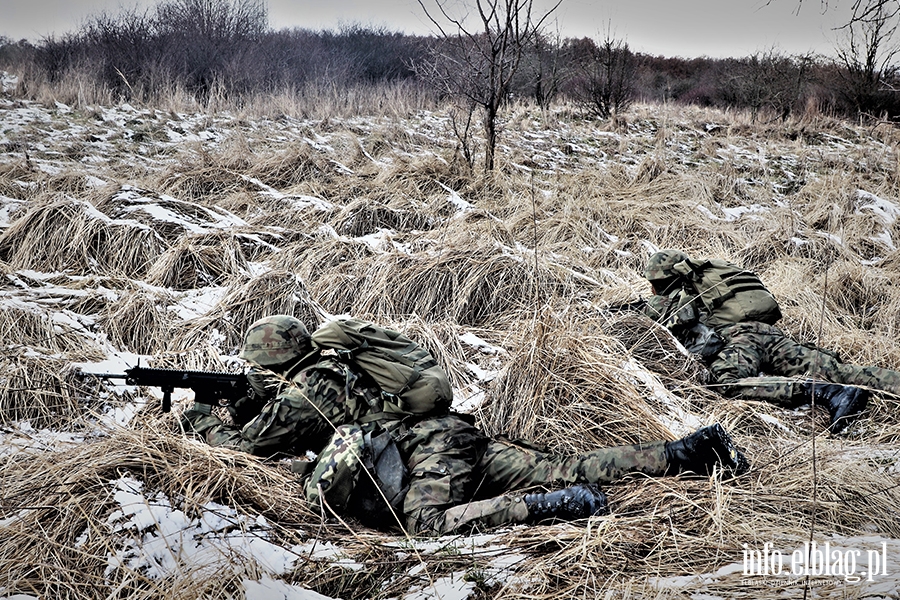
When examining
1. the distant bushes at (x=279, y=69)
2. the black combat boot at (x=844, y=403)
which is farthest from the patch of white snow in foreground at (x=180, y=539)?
the distant bushes at (x=279, y=69)

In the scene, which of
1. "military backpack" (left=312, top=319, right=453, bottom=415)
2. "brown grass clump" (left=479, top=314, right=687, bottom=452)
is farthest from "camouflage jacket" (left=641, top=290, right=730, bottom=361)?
"military backpack" (left=312, top=319, right=453, bottom=415)

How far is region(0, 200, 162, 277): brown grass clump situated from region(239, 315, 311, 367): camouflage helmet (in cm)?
226

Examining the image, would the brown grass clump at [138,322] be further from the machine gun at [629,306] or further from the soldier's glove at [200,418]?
the machine gun at [629,306]

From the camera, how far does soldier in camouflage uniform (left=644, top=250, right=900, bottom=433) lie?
3.23 m

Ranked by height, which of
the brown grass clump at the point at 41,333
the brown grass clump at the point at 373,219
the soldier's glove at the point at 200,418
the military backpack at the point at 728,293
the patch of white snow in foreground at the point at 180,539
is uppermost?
the brown grass clump at the point at 373,219

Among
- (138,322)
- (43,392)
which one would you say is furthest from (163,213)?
(43,392)

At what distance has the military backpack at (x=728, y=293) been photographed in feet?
12.8

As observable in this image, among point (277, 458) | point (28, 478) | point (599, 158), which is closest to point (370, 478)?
point (277, 458)

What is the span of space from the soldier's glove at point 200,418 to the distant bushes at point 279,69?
22.2 ft

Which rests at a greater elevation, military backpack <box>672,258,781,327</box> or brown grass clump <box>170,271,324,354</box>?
military backpack <box>672,258,781,327</box>

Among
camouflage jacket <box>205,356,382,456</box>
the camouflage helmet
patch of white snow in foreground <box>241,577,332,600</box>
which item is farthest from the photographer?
the camouflage helmet

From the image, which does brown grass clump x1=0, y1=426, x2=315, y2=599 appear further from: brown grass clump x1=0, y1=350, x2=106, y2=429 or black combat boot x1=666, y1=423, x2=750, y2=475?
black combat boot x1=666, y1=423, x2=750, y2=475

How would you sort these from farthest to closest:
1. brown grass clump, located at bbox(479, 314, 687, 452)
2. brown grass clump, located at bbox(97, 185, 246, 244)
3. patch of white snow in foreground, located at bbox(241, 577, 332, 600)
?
brown grass clump, located at bbox(97, 185, 246, 244) < brown grass clump, located at bbox(479, 314, 687, 452) < patch of white snow in foreground, located at bbox(241, 577, 332, 600)

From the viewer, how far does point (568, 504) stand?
209 cm
